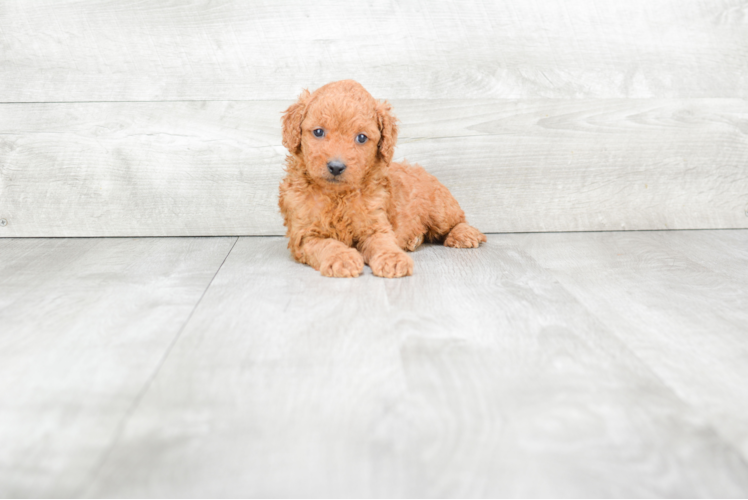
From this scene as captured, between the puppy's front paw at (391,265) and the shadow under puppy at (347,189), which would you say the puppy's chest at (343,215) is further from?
the puppy's front paw at (391,265)

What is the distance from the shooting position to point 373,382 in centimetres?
105

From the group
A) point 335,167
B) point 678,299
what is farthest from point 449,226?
point 678,299

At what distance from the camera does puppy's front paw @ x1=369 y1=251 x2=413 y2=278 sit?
5.37 ft

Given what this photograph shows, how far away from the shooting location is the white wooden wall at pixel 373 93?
7.04 feet

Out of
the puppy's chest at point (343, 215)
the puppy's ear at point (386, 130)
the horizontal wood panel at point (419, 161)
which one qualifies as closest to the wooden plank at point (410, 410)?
the puppy's chest at point (343, 215)

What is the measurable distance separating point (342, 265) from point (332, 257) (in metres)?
0.04

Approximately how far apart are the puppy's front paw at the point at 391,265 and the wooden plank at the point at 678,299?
1.34ft

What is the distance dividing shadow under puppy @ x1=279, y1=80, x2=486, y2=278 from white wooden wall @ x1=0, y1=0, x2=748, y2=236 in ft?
1.36

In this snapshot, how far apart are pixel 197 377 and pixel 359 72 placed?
141 centimetres

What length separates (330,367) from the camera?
1.10 metres

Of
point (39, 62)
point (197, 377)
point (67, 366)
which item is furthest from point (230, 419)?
point (39, 62)

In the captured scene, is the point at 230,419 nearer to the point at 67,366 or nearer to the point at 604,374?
the point at 67,366

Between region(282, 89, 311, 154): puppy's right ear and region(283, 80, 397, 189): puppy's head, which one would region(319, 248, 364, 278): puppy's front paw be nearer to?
region(283, 80, 397, 189): puppy's head

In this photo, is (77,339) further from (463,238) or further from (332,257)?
(463,238)
